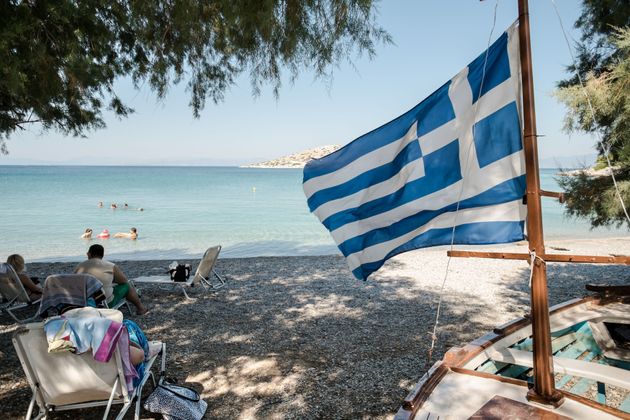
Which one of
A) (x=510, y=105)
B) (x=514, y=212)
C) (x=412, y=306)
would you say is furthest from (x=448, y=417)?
(x=412, y=306)

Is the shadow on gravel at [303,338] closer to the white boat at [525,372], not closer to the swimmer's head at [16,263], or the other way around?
the swimmer's head at [16,263]

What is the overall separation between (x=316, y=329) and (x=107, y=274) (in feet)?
9.82

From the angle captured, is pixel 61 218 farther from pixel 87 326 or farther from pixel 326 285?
pixel 87 326

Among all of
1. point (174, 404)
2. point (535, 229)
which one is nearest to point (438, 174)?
point (535, 229)

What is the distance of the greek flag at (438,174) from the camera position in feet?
9.23

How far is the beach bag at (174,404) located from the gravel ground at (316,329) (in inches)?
7.8

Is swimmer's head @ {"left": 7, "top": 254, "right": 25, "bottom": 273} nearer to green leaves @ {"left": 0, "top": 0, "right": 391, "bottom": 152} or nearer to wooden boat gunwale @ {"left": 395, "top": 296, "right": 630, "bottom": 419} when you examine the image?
green leaves @ {"left": 0, "top": 0, "right": 391, "bottom": 152}

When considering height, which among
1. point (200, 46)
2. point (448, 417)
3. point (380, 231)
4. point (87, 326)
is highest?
point (200, 46)

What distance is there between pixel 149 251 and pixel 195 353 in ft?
44.8

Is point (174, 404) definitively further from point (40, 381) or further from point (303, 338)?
point (303, 338)

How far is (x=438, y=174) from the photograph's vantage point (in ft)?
10.1

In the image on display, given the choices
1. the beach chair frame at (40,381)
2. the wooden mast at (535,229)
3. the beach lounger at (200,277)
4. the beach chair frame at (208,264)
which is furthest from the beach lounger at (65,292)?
the wooden mast at (535,229)

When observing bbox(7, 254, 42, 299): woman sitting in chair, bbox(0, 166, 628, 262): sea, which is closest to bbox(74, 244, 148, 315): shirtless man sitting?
bbox(7, 254, 42, 299): woman sitting in chair

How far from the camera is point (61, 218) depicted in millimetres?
30281
